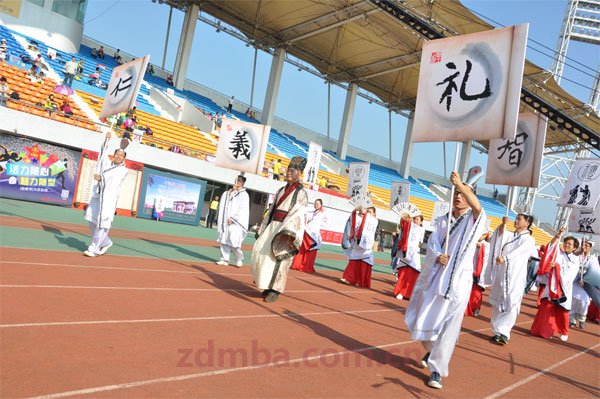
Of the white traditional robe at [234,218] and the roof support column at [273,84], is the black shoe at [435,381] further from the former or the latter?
the roof support column at [273,84]

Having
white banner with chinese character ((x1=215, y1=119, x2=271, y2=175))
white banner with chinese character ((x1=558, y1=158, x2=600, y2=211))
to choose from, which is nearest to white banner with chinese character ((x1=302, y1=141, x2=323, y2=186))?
white banner with chinese character ((x1=215, y1=119, x2=271, y2=175))

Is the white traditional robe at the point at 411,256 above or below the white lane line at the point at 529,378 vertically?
above

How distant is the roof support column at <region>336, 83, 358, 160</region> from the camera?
3525 centimetres

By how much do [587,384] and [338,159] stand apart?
3063cm

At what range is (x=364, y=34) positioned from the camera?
28.3 m

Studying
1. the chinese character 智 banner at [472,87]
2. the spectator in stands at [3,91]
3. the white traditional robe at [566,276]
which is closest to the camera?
the chinese character 智 banner at [472,87]

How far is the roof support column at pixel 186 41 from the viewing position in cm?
2756

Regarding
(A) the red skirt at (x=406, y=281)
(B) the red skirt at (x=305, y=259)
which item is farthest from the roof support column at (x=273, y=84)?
(A) the red skirt at (x=406, y=281)

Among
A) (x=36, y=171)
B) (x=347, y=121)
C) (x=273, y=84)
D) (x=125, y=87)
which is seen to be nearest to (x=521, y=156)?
(x=125, y=87)

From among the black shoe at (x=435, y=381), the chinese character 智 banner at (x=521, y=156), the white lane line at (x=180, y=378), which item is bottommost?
the white lane line at (x=180, y=378)

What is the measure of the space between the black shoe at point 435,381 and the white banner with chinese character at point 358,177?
555 inches

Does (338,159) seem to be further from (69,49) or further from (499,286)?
(499,286)

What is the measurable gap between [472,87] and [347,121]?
99.2ft

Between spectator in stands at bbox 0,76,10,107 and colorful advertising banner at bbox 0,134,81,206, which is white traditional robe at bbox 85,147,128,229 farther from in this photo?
spectator in stands at bbox 0,76,10,107
